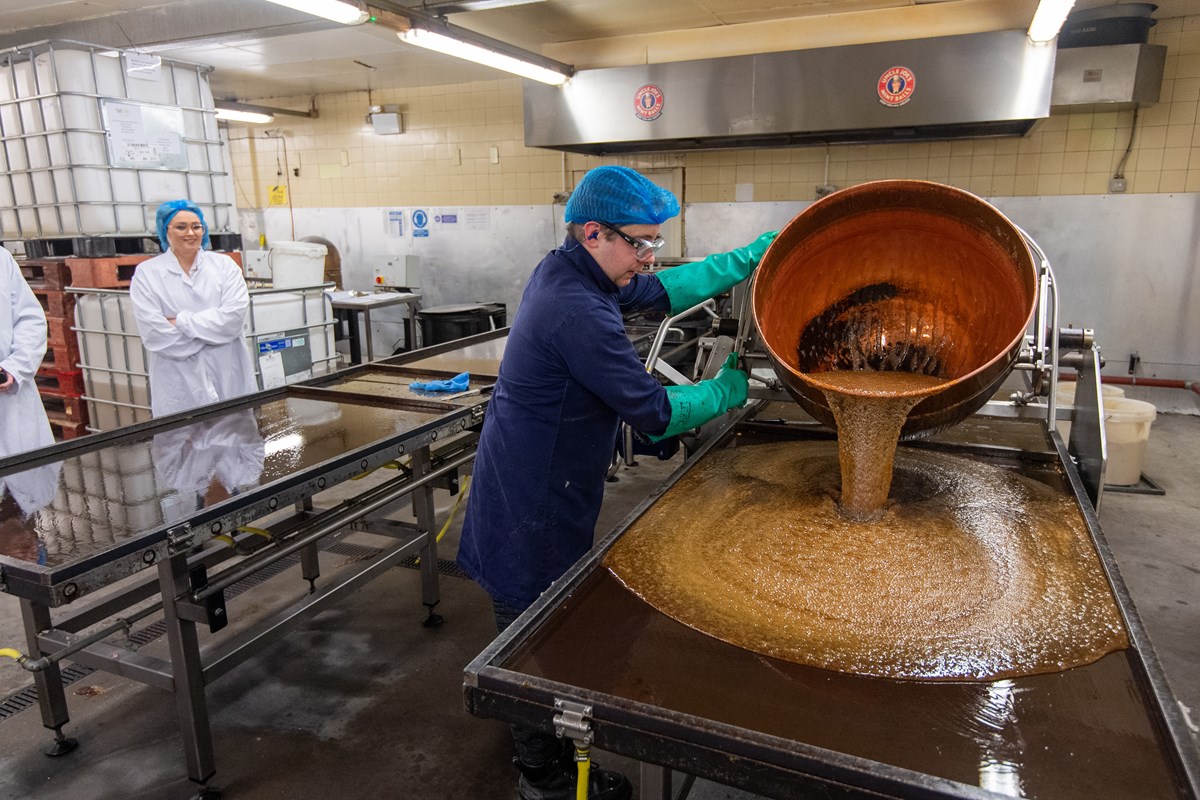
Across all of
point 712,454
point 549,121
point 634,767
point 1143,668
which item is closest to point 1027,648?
point 1143,668

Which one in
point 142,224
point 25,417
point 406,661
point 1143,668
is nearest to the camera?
point 1143,668

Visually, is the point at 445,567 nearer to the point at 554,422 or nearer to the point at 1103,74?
the point at 554,422

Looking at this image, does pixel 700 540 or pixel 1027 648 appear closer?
pixel 1027 648

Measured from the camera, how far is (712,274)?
220cm

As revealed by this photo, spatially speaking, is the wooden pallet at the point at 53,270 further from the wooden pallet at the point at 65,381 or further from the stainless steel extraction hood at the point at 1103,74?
the stainless steel extraction hood at the point at 1103,74

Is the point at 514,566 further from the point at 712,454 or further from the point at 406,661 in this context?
the point at 406,661

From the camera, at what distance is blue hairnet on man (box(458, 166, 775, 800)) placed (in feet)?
5.34

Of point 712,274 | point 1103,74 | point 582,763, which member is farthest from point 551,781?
point 1103,74

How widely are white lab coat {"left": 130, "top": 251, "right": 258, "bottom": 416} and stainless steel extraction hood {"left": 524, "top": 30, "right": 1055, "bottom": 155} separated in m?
2.80

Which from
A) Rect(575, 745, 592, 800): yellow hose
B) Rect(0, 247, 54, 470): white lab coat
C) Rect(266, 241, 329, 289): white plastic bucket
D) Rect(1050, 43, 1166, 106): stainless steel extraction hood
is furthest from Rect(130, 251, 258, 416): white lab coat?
Rect(1050, 43, 1166, 106): stainless steel extraction hood

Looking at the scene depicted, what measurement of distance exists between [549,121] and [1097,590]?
4.83 m

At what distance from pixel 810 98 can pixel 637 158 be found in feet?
6.37

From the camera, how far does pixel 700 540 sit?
5.12 feet

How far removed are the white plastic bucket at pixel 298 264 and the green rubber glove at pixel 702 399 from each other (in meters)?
4.69
